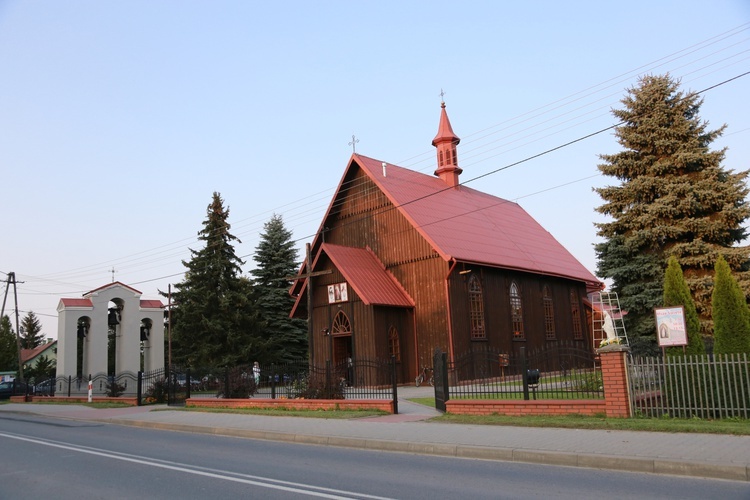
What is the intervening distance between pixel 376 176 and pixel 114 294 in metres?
17.3

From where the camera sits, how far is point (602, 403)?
1277 cm

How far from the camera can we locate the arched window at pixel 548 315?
1292 inches

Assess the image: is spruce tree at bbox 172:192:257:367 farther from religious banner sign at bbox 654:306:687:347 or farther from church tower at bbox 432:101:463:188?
religious banner sign at bbox 654:306:687:347

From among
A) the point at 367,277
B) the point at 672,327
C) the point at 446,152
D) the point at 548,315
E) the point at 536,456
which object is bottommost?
the point at 536,456

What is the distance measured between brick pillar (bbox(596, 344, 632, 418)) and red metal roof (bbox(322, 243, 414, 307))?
14.0 m

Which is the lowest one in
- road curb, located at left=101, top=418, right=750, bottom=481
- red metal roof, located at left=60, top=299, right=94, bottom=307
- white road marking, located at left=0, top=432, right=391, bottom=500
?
road curb, located at left=101, top=418, right=750, bottom=481

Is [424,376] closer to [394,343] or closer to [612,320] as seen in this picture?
[394,343]

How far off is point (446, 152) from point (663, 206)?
50.0ft

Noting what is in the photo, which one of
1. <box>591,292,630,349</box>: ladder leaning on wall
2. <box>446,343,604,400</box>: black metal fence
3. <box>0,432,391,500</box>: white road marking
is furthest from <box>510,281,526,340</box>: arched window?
<box>0,432,391,500</box>: white road marking

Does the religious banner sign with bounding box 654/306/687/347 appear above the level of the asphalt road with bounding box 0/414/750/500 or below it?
above

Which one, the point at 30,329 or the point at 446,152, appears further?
the point at 30,329

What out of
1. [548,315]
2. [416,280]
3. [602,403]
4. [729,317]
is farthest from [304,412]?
[548,315]

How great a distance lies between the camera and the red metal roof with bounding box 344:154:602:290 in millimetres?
28641

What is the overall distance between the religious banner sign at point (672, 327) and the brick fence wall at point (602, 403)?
3.87 ft
